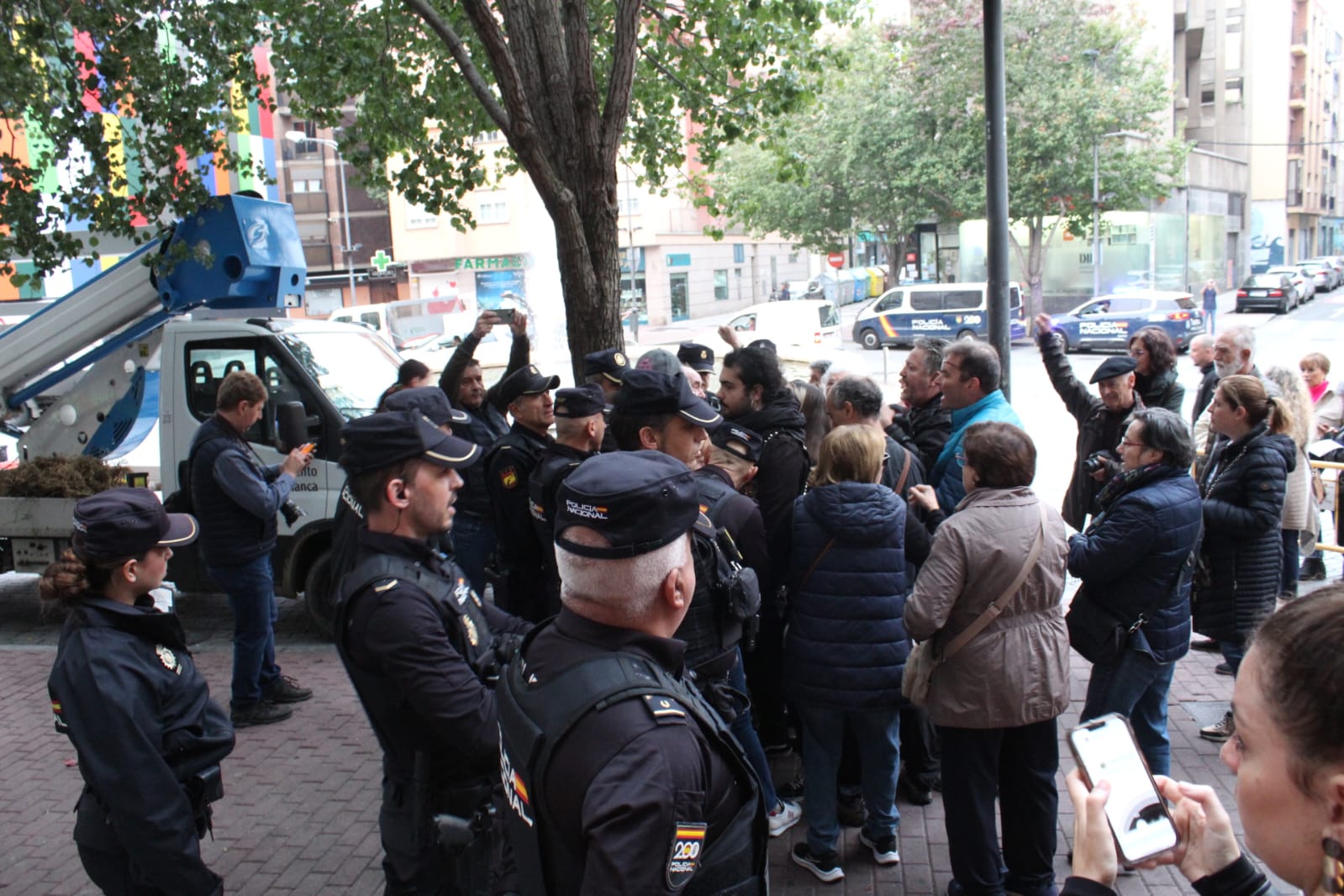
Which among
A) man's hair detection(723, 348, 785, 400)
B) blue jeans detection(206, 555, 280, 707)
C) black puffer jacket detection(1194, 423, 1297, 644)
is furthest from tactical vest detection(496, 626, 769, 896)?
blue jeans detection(206, 555, 280, 707)

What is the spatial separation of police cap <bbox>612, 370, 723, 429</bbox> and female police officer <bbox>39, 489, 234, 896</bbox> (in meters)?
1.67

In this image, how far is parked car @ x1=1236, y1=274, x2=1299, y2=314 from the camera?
39781 mm

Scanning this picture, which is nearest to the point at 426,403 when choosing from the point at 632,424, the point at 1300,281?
the point at 632,424

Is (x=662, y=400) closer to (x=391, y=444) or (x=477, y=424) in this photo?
(x=391, y=444)

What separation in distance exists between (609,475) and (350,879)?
3.33m

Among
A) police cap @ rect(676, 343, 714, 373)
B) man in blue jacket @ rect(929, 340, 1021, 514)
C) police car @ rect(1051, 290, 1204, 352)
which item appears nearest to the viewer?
man in blue jacket @ rect(929, 340, 1021, 514)

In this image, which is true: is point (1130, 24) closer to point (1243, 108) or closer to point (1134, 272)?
point (1134, 272)

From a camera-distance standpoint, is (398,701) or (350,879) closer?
(398,701)

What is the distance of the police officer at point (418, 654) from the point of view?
109 inches

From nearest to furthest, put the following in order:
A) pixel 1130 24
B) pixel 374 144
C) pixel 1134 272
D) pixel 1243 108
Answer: pixel 374 144
pixel 1130 24
pixel 1134 272
pixel 1243 108

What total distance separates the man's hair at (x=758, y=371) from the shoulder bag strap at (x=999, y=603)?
1.87 meters

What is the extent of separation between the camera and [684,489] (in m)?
2.08

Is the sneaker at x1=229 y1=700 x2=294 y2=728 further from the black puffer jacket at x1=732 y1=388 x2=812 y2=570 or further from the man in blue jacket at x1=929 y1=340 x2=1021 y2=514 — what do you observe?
the man in blue jacket at x1=929 y1=340 x2=1021 y2=514

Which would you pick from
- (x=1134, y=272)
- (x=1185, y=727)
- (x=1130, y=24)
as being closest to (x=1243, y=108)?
(x=1134, y=272)
